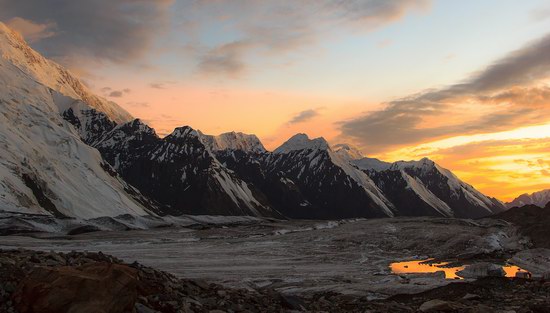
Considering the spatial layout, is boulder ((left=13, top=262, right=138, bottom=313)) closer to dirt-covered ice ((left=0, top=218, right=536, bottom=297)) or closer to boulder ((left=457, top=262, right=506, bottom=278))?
dirt-covered ice ((left=0, top=218, right=536, bottom=297))

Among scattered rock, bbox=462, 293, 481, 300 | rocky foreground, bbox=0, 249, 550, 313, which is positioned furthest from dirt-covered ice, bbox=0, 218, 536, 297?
rocky foreground, bbox=0, 249, 550, 313

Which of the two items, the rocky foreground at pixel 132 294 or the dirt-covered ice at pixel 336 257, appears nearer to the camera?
the rocky foreground at pixel 132 294

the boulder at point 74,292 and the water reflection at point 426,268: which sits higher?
the boulder at point 74,292

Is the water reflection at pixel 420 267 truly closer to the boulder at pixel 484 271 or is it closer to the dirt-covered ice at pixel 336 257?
the dirt-covered ice at pixel 336 257

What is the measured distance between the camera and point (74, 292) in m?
14.5

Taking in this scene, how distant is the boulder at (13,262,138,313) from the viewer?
14320 millimetres

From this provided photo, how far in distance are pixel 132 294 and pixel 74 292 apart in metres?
1.78

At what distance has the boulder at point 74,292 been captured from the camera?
14320 mm

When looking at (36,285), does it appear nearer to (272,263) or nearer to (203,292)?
(203,292)

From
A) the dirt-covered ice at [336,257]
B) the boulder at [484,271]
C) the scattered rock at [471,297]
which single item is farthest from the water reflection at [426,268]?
the scattered rock at [471,297]

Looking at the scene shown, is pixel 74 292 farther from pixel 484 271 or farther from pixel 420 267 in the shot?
pixel 420 267

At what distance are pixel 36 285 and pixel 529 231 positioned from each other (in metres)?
97.9

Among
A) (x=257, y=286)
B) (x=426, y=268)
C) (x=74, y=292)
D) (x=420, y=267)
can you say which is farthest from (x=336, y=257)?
(x=74, y=292)

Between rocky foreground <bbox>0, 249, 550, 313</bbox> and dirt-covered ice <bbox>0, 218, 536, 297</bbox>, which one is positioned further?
dirt-covered ice <bbox>0, 218, 536, 297</bbox>
